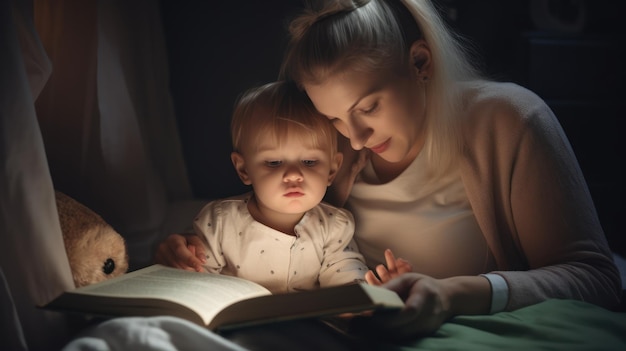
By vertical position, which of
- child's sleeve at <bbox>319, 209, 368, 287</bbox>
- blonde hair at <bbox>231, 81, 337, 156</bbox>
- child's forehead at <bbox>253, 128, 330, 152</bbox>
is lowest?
child's sleeve at <bbox>319, 209, 368, 287</bbox>

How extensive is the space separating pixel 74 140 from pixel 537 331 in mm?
989

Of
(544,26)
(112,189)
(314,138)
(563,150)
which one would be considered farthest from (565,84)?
(112,189)

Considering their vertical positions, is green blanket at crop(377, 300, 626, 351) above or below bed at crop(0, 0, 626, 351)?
below

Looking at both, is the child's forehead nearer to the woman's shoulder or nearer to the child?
the child

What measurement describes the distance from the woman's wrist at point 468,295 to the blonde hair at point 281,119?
39 cm

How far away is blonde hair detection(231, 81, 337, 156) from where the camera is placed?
42.1 inches

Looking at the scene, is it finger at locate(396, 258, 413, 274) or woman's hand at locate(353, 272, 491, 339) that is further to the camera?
finger at locate(396, 258, 413, 274)

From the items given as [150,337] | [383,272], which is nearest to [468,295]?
[383,272]

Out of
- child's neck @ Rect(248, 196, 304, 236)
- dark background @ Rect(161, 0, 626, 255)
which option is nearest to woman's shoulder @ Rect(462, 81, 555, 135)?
child's neck @ Rect(248, 196, 304, 236)

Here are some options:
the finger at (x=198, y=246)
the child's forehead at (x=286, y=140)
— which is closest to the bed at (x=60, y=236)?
the finger at (x=198, y=246)

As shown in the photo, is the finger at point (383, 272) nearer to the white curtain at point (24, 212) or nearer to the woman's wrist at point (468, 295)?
the woman's wrist at point (468, 295)

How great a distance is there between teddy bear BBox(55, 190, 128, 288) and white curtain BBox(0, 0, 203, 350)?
0.33 ft

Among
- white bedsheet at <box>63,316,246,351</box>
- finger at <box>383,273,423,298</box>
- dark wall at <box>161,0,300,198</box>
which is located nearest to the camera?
white bedsheet at <box>63,316,246,351</box>

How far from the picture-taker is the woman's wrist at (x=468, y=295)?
31.3 inches
